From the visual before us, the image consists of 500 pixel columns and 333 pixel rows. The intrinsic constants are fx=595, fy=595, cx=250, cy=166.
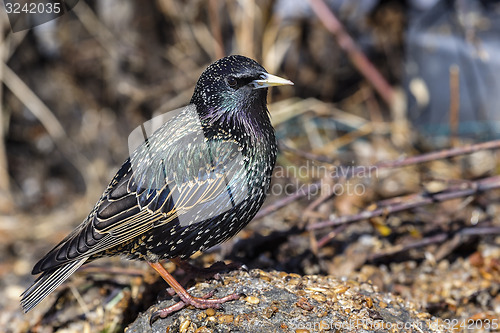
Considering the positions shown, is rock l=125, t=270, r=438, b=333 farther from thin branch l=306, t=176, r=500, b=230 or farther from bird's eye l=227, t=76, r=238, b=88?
bird's eye l=227, t=76, r=238, b=88

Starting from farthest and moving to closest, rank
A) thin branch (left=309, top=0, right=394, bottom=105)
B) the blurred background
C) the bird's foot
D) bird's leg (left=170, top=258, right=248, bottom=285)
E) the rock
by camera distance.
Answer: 1. thin branch (left=309, top=0, right=394, bottom=105)
2. the blurred background
3. bird's leg (left=170, top=258, right=248, bottom=285)
4. the bird's foot
5. the rock

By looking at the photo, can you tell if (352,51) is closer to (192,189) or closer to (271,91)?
(271,91)

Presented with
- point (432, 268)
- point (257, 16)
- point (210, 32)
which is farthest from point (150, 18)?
point (432, 268)

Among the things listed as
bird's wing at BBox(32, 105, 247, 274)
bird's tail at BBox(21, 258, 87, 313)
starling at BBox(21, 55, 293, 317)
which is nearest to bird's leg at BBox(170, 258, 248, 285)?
starling at BBox(21, 55, 293, 317)

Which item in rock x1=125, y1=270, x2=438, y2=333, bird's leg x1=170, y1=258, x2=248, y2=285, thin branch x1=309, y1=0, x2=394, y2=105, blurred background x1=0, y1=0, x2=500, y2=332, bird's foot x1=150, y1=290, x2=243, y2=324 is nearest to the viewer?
rock x1=125, y1=270, x2=438, y2=333

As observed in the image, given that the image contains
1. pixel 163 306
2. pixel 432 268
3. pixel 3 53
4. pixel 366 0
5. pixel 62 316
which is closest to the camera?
pixel 163 306

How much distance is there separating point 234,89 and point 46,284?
132 cm

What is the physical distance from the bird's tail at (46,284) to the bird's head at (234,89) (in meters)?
0.99

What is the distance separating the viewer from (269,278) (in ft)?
10.00

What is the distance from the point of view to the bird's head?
2844mm

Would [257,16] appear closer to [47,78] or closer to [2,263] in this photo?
[47,78]

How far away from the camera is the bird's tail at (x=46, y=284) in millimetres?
2844

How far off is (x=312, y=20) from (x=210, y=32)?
1051 millimetres

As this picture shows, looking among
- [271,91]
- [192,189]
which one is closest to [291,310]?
[192,189]
